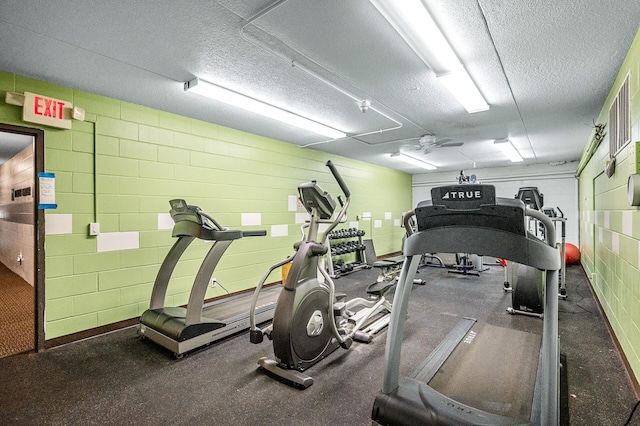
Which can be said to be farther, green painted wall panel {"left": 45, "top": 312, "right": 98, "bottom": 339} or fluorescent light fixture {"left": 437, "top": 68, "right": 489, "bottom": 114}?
green painted wall panel {"left": 45, "top": 312, "right": 98, "bottom": 339}

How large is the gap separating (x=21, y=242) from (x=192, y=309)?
5.28 meters

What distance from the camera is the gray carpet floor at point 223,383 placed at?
2.00 metres

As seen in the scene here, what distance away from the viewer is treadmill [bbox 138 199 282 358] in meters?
2.88

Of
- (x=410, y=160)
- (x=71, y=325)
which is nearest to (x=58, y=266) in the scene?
(x=71, y=325)

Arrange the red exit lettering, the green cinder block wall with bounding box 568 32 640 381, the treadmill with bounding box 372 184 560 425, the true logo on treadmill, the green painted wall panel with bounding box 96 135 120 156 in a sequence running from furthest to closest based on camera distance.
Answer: the green painted wall panel with bounding box 96 135 120 156 → the red exit lettering → the green cinder block wall with bounding box 568 32 640 381 → the true logo on treadmill → the treadmill with bounding box 372 184 560 425

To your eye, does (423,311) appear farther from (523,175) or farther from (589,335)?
(523,175)

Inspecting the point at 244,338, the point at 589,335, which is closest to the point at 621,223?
the point at 589,335

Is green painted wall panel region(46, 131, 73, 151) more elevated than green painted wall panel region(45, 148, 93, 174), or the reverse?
green painted wall panel region(46, 131, 73, 151)

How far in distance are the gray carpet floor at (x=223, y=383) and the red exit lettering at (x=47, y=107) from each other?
2271 mm

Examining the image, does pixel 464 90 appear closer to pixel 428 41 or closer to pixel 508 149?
pixel 428 41

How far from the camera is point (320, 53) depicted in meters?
2.52

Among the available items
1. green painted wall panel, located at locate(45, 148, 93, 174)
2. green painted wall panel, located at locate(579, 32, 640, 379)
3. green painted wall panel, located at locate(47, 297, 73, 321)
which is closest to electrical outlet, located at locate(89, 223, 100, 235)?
green painted wall panel, located at locate(45, 148, 93, 174)

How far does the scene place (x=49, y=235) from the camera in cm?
299

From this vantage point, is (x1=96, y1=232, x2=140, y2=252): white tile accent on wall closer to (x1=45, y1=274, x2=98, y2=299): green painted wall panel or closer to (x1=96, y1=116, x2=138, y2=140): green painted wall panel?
(x1=45, y1=274, x2=98, y2=299): green painted wall panel
